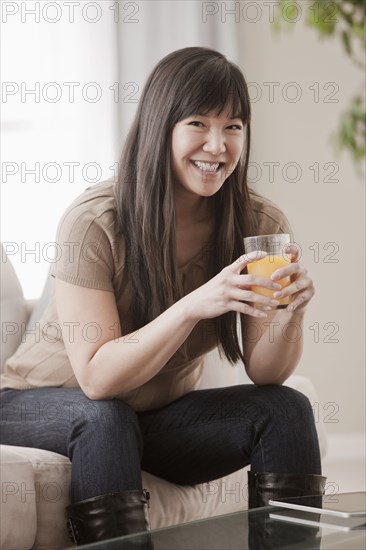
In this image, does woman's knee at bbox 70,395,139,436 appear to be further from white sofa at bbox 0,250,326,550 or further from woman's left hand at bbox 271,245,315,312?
woman's left hand at bbox 271,245,315,312

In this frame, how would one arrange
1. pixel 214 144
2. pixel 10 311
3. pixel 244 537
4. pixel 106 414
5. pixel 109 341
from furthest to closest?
pixel 10 311 → pixel 214 144 → pixel 109 341 → pixel 106 414 → pixel 244 537

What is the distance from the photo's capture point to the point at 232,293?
5.27ft

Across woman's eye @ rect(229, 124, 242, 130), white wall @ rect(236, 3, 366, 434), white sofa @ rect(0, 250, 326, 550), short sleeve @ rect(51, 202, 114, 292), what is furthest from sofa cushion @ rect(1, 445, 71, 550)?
white wall @ rect(236, 3, 366, 434)

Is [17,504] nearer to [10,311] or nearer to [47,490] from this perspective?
[47,490]

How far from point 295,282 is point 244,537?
574 millimetres

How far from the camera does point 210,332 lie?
1.95 m

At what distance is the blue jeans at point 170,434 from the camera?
5.20ft

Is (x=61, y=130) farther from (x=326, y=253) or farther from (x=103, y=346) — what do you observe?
Answer: (x=103, y=346)

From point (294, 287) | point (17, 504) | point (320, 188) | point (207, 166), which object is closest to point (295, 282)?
point (294, 287)

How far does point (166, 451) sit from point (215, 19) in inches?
86.1

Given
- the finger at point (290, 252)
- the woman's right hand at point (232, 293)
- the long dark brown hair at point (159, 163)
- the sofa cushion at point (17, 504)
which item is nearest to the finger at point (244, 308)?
the woman's right hand at point (232, 293)

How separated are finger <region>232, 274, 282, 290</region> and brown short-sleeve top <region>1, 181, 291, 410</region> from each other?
0.30 meters

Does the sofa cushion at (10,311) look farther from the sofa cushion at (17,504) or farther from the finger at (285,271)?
the finger at (285,271)

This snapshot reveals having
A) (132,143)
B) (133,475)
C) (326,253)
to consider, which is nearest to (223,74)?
(132,143)
